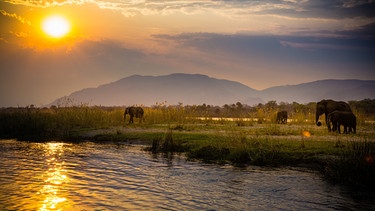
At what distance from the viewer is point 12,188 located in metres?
11.1

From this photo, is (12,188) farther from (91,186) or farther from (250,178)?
(250,178)

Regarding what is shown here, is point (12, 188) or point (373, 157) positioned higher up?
point (373, 157)

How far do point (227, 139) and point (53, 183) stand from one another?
9.47 metres

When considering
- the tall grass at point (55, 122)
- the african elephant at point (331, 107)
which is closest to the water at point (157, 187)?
the tall grass at point (55, 122)

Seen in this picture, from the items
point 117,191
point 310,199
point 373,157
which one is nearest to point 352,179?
point 373,157

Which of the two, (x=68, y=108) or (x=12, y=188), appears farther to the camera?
(x=68, y=108)

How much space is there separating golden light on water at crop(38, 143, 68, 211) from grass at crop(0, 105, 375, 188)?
526cm

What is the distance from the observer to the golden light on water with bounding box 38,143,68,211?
31.6ft

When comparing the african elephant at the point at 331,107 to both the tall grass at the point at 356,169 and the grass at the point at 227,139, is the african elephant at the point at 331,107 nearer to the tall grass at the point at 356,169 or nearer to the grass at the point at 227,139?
the grass at the point at 227,139

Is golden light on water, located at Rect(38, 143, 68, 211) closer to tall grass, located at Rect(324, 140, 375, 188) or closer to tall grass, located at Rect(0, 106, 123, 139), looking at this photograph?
tall grass, located at Rect(324, 140, 375, 188)

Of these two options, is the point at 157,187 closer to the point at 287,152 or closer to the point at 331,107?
the point at 287,152

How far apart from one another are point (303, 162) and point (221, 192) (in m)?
5.71

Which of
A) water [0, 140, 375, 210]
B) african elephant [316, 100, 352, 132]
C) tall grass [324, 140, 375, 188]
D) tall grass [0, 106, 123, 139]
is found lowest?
water [0, 140, 375, 210]

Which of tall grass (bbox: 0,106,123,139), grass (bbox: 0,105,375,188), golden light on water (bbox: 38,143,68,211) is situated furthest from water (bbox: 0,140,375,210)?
tall grass (bbox: 0,106,123,139)
